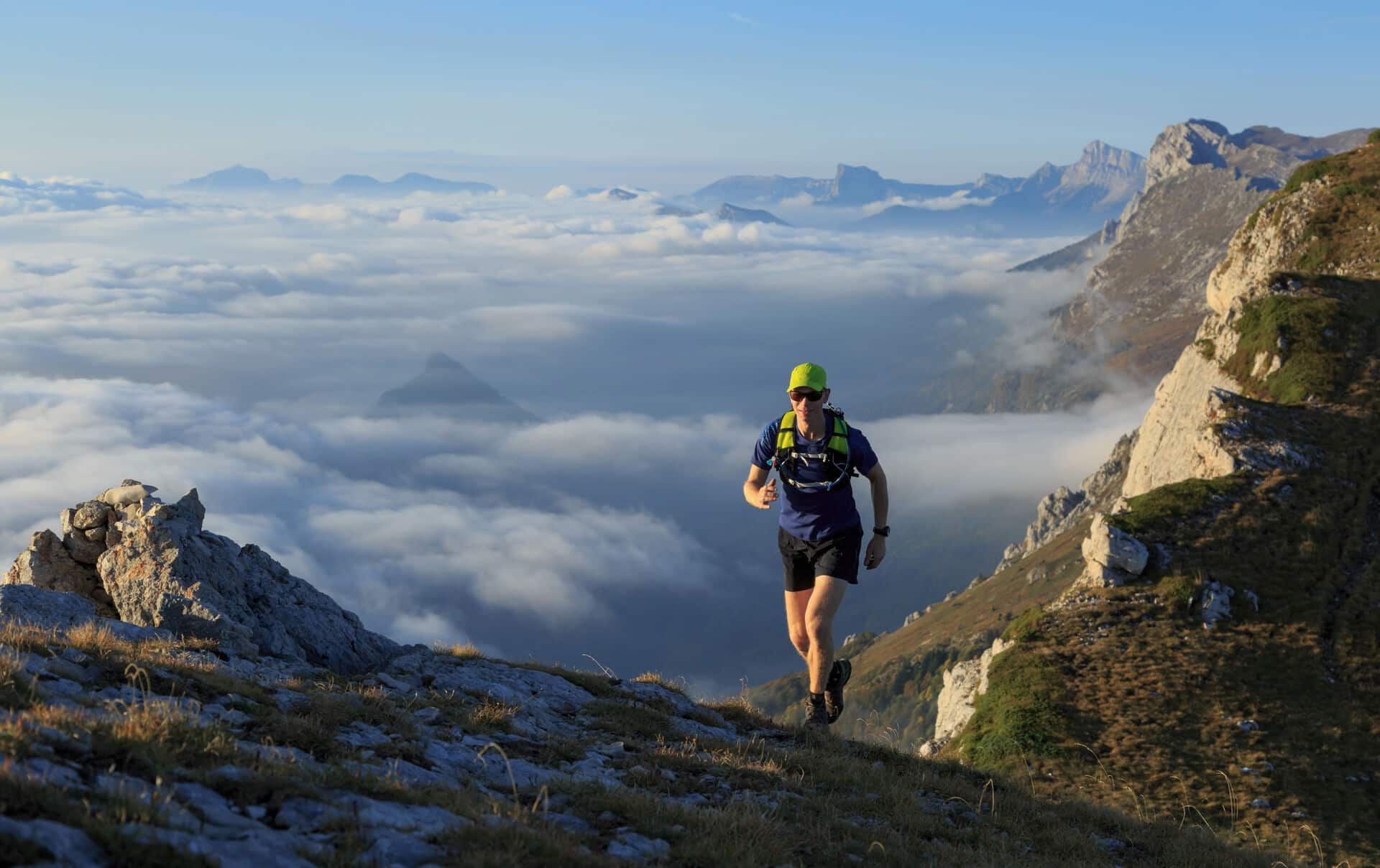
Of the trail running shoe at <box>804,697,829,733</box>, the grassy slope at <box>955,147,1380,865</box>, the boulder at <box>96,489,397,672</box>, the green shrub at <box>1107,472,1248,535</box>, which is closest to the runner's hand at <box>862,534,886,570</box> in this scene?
the trail running shoe at <box>804,697,829,733</box>

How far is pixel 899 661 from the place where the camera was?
5620 inches

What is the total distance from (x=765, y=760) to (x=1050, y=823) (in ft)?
10.7

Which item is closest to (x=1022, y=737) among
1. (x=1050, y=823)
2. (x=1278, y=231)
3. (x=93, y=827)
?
(x=1050, y=823)

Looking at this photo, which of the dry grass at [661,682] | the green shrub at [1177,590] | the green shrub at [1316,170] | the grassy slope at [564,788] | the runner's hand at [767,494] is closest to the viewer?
the grassy slope at [564,788]

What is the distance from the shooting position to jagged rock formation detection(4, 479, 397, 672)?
1220cm

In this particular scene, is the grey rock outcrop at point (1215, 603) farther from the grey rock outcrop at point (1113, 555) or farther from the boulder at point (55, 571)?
the boulder at point (55, 571)

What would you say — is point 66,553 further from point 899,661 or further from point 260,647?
point 899,661

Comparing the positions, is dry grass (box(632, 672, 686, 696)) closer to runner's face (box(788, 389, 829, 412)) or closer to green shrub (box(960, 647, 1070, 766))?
runner's face (box(788, 389, 829, 412))

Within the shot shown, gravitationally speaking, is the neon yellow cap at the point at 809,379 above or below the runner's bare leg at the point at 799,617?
above

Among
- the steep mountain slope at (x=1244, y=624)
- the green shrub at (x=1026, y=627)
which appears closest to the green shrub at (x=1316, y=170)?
the steep mountain slope at (x=1244, y=624)

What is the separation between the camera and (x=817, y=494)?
1131cm

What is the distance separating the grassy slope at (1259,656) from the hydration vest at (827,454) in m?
11.6

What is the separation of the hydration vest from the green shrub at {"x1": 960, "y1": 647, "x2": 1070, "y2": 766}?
17.1 metres

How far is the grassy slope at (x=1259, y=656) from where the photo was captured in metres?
21.8
